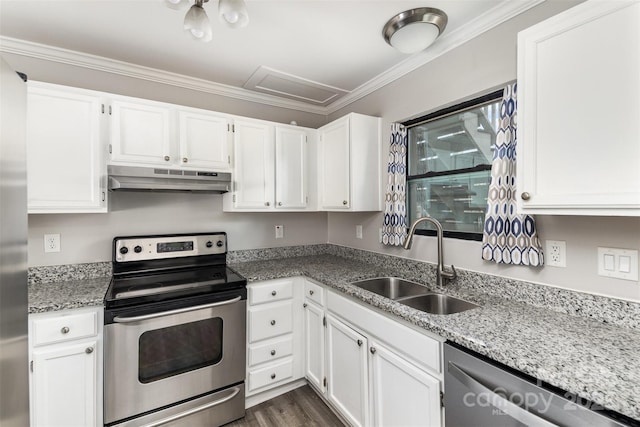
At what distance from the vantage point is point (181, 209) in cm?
238

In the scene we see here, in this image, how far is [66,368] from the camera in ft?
5.02

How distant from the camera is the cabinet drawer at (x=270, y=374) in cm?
208

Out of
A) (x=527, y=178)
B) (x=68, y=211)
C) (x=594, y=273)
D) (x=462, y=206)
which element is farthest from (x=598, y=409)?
(x=68, y=211)

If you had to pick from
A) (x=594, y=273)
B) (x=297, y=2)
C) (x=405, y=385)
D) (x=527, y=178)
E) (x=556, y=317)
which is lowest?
(x=405, y=385)

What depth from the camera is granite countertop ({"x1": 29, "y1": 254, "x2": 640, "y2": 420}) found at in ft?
2.69

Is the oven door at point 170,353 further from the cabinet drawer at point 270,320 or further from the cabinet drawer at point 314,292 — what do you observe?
the cabinet drawer at point 314,292

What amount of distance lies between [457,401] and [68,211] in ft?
7.37

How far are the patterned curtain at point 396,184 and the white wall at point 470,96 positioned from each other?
0.10 meters

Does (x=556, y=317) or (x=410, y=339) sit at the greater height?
(x=556, y=317)

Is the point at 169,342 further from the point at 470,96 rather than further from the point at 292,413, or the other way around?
the point at 470,96

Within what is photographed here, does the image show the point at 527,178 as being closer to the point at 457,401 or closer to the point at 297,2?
the point at 457,401

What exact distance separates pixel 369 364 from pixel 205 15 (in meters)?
1.88

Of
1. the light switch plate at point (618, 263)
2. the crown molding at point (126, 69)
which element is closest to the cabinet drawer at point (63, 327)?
the crown molding at point (126, 69)

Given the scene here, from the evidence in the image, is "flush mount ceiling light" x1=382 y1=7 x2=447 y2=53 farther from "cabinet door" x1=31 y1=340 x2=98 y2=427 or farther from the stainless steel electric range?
"cabinet door" x1=31 y1=340 x2=98 y2=427
